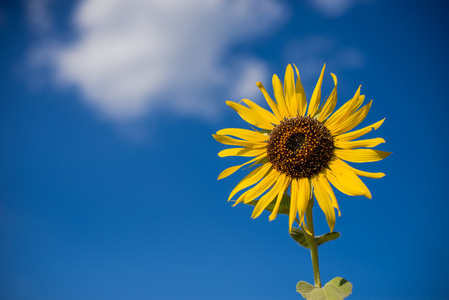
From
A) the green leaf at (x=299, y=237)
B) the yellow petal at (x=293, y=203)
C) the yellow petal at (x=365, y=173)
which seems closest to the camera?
the yellow petal at (x=365, y=173)

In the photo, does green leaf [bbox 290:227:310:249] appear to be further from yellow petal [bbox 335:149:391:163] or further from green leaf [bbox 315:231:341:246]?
yellow petal [bbox 335:149:391:163]

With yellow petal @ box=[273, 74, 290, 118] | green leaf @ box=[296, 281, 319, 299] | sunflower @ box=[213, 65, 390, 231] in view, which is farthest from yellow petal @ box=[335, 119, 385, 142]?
green leaf @ box=[296, 281, 319, 299]

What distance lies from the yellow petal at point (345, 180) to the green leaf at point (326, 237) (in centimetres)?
43

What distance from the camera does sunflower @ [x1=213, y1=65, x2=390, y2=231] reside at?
379 cm

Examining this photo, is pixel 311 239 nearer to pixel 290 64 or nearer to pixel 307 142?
A: pixel 307 142

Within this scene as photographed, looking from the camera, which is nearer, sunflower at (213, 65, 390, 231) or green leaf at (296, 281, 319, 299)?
green leaf at (296, 281, 319, 299)

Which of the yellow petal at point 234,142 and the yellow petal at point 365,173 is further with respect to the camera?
the yellow petal at point 234,142

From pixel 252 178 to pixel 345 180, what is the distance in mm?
1019

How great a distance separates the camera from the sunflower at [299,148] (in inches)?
149

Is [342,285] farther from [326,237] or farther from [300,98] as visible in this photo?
[300,98]

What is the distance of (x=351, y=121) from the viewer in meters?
3.96

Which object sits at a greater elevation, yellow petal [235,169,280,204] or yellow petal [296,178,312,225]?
yellow petal [235,169,280,204]

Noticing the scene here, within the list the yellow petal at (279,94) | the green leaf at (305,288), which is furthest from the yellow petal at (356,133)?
the green leaf at (305,288)

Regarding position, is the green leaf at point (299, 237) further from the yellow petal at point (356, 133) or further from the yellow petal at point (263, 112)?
the yellow petal at point (263, 112)
